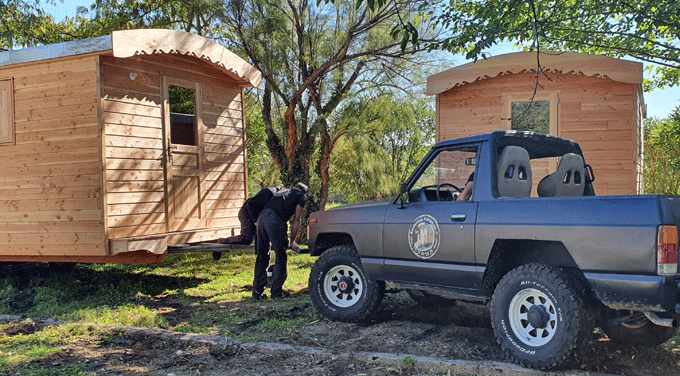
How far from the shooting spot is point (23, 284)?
30.5 feet

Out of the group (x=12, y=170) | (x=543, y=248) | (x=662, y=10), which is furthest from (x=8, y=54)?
(x=662, y=10)

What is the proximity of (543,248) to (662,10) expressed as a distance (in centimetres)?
708

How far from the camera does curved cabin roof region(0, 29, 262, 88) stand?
721 cm

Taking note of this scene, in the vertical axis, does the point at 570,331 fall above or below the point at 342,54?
below

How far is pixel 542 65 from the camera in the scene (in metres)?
9.57

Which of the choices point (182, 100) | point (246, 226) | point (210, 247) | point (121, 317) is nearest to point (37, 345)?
point (121, 317)

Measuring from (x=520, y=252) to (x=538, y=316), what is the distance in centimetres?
71

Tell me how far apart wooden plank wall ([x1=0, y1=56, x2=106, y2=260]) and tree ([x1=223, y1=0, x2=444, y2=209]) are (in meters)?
5.20

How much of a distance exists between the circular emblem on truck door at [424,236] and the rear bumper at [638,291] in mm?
1484

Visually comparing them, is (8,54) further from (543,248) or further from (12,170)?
(543,248)

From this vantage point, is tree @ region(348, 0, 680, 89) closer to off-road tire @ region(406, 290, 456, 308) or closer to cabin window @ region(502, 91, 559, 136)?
cabin window @ region(502, 91, 559, 136)

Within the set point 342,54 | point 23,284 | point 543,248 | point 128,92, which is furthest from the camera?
point 342,54

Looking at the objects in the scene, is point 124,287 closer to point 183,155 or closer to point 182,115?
point 183,155

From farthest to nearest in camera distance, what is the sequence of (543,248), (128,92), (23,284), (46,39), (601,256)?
(46,39)
(23,284)
(128,92)
(543,248)
(601,256)
